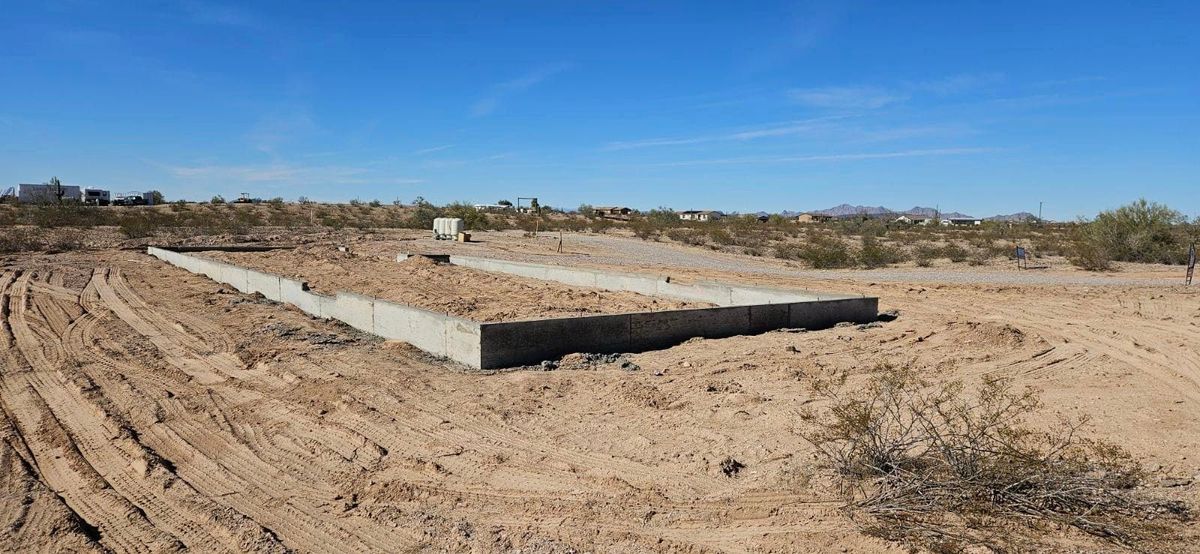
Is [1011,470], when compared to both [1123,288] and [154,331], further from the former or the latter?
[1123,288]

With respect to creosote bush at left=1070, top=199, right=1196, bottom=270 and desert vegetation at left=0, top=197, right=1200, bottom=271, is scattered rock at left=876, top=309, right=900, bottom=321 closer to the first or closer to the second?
desert vegetation at left=0, top=197, right=1200, bottom=271

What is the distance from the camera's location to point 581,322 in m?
9.34

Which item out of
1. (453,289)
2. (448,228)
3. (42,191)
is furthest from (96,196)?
(453,289)

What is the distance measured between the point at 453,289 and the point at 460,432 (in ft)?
31.5

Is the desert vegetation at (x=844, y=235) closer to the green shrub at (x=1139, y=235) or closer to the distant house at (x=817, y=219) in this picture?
the green shrub at (x=1139, y=235)

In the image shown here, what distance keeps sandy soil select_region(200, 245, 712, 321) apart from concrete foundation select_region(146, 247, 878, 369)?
0.89 m

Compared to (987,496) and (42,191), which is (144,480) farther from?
(42,191)

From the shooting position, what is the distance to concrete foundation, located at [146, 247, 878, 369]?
8719 mm

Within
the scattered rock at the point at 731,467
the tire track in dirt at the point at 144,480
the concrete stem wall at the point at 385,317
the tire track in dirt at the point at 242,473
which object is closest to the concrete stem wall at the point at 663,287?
the concrete stem wall at the point at 385,317

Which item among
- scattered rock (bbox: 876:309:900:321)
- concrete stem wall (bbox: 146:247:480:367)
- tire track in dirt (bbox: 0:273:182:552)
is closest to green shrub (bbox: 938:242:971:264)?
scattered rock (bbox: 876:309:900:321)

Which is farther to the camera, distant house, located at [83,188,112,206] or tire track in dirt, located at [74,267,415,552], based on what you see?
distant house, located at [83,188,112,206]

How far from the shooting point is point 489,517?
458cm

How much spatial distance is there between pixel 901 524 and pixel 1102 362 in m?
6.71

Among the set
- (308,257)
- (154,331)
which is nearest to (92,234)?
(308,257)
